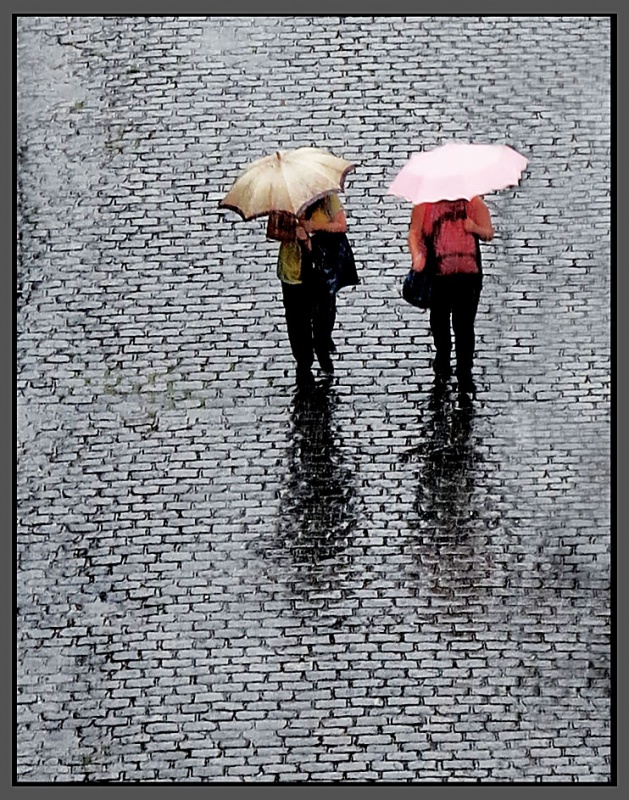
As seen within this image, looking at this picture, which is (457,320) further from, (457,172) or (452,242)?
(457,172)

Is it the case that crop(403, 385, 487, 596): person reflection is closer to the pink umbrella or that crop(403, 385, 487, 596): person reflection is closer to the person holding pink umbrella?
the person holding pink umbrella

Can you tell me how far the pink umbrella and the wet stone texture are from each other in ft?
0.29

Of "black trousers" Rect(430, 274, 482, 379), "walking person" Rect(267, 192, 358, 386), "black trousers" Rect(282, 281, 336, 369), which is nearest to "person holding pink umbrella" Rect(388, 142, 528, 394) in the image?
"black trousers" Rect(430, 274, 482, 379)

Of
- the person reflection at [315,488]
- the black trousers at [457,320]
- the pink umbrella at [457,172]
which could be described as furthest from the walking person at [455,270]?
the person reflection at [315,488]

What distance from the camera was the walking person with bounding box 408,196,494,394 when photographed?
8000 mm

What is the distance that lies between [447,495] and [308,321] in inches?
32.8

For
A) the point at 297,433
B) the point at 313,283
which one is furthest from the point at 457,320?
the point at 297,433

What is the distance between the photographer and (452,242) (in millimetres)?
8016

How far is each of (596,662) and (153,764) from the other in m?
1.65

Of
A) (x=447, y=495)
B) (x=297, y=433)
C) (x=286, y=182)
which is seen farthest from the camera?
(x=297, y=433)

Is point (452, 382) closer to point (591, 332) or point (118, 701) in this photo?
point (591, 332)

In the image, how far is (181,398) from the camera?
8.04 meters

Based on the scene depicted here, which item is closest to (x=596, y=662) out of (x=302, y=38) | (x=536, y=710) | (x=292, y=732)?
(x=536, y=710)

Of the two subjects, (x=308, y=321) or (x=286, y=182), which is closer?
(x=286, y=182)
